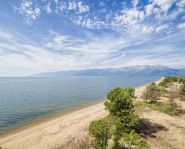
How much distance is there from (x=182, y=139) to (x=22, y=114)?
1614 inches

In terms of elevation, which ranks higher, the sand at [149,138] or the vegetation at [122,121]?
the vegetation at [122,121]

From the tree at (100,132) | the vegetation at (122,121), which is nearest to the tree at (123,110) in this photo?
the vegetation at (122,121)

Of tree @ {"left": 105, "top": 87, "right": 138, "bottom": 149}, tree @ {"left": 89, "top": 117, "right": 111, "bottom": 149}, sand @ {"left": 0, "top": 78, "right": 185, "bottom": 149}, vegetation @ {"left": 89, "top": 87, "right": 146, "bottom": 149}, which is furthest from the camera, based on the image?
tree @ {"left": 105, "top": 87, "right": 138, "bottom": 149}

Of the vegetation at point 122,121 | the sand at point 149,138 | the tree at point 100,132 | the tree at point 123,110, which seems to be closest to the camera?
the tree at point 100,132

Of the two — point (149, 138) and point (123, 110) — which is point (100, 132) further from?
point (149, 138)

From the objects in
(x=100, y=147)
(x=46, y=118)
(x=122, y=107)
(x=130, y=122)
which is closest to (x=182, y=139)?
(x=130, y=122)

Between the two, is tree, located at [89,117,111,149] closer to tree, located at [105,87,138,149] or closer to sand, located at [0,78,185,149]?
tree, located at [105,87,138,149]

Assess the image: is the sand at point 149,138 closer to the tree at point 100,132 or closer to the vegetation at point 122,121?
the vegetation at point 122,121

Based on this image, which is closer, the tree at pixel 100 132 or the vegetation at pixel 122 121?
the tree at pixel 100 132

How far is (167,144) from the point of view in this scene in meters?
18.3

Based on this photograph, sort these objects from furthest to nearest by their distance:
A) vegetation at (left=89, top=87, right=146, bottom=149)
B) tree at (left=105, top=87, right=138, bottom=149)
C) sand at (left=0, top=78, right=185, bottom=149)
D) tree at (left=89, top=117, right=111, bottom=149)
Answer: tree at (left=105, top=87, right=138, bottom=149)
sand at (left=0, top=78, right=185, bottom=149)
vegetation at (left=89, top=87, right=146, bottom=149)
tree at (left=89, top=117, right=111, bottom=149)

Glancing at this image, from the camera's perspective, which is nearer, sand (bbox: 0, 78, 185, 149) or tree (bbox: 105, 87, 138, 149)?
sand (bbox: 0, 78, 185, 149)

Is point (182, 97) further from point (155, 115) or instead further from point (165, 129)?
point (165, 129)

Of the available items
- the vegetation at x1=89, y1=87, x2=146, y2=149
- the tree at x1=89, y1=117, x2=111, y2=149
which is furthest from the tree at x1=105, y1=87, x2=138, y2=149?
the tree at x1=89, y1=117, x2=111, y2=149
